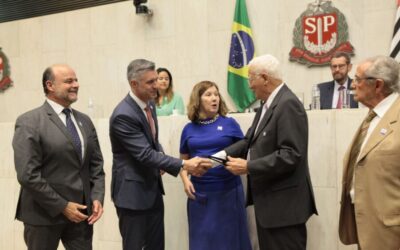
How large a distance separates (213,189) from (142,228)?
0.59 meters

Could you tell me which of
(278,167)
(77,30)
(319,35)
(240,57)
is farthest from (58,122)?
(77,30)

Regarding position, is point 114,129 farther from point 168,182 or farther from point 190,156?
point 168,182

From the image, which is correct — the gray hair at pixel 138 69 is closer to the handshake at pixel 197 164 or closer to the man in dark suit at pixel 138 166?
the man in dark suit at pixel 138 166

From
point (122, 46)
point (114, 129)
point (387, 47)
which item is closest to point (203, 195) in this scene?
point (114, 129)

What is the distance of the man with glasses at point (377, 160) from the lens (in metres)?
2.14

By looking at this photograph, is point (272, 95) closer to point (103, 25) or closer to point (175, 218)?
point (175, 218)

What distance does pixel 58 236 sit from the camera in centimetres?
275

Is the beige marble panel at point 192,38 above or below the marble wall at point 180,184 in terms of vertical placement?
above

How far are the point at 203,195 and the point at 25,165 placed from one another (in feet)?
4.21

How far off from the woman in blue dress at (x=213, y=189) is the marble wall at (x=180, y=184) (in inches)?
9.8

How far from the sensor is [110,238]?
159 inches

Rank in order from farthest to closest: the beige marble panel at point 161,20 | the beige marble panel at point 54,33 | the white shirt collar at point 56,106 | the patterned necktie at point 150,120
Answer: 1. the beige marble panel at point 54,33
2. the beige marble panel at point 161,20
3. the patterned necktie at point 150,120
4. the white shirt collar at point 56,106

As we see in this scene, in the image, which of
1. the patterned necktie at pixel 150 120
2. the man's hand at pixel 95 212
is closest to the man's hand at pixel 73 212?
the man's hand at pixel 95 212

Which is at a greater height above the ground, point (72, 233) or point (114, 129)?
point (114, 129)
